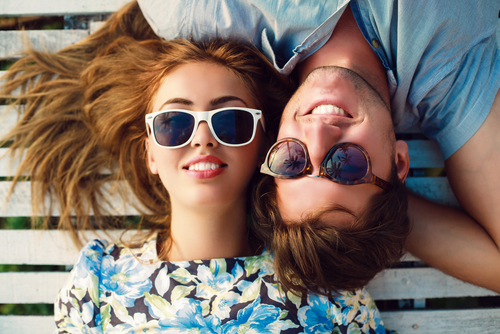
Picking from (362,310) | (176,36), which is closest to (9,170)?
(176,36)

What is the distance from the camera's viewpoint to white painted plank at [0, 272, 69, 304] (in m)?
2.47

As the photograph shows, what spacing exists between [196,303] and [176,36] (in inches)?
65.9

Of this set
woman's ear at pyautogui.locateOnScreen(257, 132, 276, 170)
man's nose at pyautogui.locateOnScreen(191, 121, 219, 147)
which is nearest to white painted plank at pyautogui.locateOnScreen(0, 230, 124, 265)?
man's nose at pyautogui.locateOnScreen(191, 121, 219, 147)

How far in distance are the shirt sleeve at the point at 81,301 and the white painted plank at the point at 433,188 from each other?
91.5 inches

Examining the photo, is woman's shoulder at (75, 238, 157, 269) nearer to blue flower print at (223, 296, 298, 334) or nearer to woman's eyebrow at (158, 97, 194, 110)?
blue flower print at (223, 296, 298, 334)

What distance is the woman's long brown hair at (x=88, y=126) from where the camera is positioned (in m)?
2.24

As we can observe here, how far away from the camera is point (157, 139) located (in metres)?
1.79

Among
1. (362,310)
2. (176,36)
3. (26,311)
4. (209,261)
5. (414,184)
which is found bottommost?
(26,311)

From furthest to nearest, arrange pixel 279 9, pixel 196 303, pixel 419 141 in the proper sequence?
pixel 419 141 → pixel 196 303 → pixel 279 9

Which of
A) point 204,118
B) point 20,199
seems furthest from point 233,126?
point 20,199

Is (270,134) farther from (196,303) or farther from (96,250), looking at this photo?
(96,250)

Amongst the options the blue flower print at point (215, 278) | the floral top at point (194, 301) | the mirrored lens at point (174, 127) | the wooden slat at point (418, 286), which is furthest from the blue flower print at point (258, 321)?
the mirrored lens at point (174, 127)

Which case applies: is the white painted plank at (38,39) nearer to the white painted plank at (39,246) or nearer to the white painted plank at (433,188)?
the white painted plank at (39,246)

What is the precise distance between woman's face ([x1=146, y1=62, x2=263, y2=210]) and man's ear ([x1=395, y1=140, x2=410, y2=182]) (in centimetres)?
82
